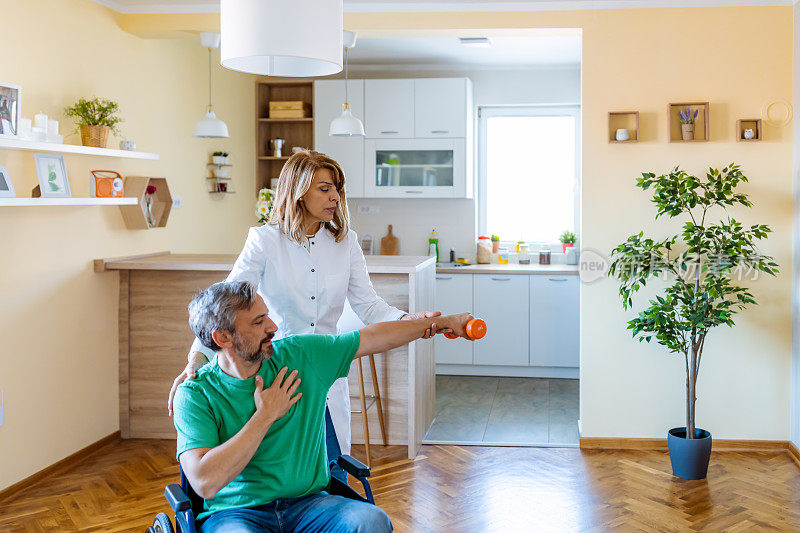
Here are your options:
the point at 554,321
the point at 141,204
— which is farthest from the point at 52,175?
the point at 554,321

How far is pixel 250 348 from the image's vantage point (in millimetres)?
1978

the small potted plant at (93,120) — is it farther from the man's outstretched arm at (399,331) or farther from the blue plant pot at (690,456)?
the blue plant pot at (690,456)

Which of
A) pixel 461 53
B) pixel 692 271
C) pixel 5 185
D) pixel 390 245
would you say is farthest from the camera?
pixel 390 245

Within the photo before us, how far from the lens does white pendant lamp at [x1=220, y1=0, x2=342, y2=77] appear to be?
1966 millimetres

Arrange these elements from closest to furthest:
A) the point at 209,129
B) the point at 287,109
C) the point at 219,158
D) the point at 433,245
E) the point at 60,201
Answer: the point at 60,201 → the point at 209,129 → the point at 219,158 → the point at 287,109 → the point at 433,245

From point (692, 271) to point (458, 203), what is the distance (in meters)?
2.92

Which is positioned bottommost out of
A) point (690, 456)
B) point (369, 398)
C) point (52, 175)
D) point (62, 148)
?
point (690, 456)

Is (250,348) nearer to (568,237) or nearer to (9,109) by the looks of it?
(9,109)

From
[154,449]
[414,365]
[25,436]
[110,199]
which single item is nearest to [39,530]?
A: [25,436]

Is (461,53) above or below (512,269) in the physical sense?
above

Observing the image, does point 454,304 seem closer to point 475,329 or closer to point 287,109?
point 287,109

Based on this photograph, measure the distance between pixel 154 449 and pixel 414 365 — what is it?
5.04 ft

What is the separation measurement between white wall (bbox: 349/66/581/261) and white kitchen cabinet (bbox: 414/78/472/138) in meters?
0.40

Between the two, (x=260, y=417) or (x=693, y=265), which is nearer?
(x=260, y=417)
